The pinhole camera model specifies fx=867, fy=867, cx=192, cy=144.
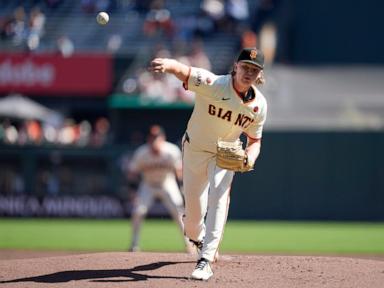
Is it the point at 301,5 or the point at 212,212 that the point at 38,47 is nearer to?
the point at 301,5

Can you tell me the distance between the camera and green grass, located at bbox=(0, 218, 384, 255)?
46.0ft

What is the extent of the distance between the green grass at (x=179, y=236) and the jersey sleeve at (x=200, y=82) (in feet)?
20.0

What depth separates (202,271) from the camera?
7.53 metres

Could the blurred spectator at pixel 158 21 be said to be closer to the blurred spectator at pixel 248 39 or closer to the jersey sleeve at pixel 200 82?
the blurred spectator at pixel 248 39

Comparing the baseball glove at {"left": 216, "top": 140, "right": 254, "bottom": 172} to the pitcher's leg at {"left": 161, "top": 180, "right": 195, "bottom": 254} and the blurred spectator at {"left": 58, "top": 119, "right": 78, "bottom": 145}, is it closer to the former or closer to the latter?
the pitcher's leg at {"left": 161, "top": 180, "right": 195, "bottom": 254}

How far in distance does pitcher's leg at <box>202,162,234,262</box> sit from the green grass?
225 inches

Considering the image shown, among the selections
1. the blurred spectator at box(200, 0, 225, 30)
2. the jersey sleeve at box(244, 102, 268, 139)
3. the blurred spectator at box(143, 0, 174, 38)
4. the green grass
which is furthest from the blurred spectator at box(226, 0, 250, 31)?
the jersey sleeve at box(244, 102, 268, 139)

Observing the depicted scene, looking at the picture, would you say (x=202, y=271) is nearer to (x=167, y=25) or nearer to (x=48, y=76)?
(x=48, y=76)

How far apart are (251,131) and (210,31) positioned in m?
15.0

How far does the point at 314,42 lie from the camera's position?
2484 cm

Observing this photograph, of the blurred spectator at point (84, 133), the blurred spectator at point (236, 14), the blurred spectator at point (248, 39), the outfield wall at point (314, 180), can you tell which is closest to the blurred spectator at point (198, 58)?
the blurred spectator at point (248, 39)

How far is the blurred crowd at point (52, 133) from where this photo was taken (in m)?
20.5

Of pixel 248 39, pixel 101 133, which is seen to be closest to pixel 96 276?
pixel 101 133

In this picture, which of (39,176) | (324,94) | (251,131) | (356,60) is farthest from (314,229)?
(251,131)
